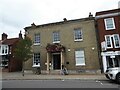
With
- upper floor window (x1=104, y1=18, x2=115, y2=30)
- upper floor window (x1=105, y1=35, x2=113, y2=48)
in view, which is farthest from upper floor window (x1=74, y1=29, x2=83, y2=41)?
upper floor window (x1=104, y1=18, x2=115, y2=30)

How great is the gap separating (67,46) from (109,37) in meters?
6.12

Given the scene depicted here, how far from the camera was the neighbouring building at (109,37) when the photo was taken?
21.9 metres

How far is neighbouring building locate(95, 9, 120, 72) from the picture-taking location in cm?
2194

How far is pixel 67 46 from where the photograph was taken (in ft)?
80.7

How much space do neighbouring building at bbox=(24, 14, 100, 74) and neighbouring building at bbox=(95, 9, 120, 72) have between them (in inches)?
39.0

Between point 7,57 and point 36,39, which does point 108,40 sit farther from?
point 7,57

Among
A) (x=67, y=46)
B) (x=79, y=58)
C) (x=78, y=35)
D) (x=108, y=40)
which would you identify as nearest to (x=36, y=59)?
(x=67, y=46)

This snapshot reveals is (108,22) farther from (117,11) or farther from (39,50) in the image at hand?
(39,50)

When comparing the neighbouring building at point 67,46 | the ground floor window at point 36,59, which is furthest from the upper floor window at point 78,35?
the ground floor window at point 36,59

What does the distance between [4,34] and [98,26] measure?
21.8 meters

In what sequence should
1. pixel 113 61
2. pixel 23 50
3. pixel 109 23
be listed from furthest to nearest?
pixel 109 23, pixel 113 61, pixel 23 50

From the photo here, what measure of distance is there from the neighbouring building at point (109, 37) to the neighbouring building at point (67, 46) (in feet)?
3.25

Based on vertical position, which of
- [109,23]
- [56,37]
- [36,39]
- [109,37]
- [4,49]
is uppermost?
[109,23]

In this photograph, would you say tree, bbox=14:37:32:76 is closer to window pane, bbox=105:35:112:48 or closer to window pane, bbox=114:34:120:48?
window pane, bbox=105:35:112:48
